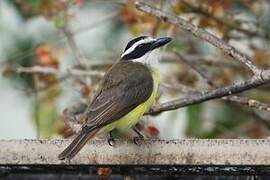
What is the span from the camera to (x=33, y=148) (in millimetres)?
4223

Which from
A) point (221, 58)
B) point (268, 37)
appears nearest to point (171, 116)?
point (221, 58)

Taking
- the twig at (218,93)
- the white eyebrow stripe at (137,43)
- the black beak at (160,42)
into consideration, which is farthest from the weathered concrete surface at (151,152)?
the white eyebrow stripe at (137,43)

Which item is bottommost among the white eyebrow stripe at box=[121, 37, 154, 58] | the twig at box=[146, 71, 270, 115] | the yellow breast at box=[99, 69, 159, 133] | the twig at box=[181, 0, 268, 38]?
the yellow breast at box=[99, 69, 159, 133]

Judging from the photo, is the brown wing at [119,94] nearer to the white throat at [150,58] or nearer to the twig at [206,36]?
the white throat at [150,58]

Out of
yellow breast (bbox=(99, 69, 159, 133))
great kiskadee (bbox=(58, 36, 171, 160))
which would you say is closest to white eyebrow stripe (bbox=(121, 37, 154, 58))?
great kiskadee (bbox=(58, 36, 171, 160))

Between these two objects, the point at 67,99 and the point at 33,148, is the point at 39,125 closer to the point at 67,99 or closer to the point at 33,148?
the point at 67,99

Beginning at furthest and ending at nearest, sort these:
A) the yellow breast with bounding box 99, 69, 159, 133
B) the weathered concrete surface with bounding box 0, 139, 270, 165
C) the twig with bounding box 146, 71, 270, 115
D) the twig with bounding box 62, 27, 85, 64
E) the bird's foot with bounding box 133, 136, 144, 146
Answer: the twig with bounding box 62, 27, 85, 64 < the yellow breast with bounding box 99, 69, 159, 133 < the twig with bounding box 146, 71, 270, 115 < the bird's foot with bounding box 133, 136, 144, 146 < the weathered concrete surface with bounding box 0, 139, 270, 165

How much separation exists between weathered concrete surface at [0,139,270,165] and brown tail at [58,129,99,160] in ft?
0.11

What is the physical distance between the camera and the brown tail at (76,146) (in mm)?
4090

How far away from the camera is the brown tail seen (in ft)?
13.4

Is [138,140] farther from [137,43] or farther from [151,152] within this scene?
[137,43]

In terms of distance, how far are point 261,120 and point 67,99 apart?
163 cm

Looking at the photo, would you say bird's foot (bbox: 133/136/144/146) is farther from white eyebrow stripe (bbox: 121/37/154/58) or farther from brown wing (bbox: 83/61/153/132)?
white eyebrow stripe (bbox: 121/37/154/58)

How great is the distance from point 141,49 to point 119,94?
1.72 ft
